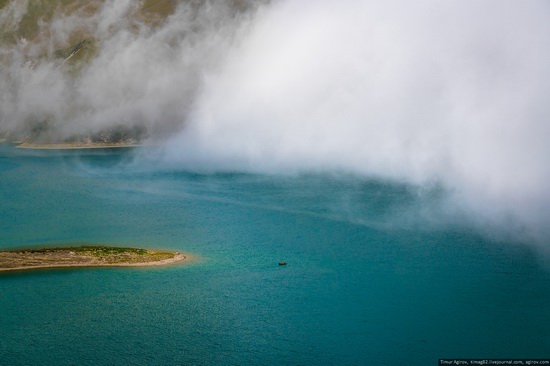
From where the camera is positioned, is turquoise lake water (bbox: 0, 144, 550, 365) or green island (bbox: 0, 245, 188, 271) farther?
green island (bbox: 0, 245, 188, 271)

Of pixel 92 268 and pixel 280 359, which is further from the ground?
pixel 92 268

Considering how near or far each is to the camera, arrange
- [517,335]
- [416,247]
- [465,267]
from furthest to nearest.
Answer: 1. [416,247]
2. [465,267]
3. [517,335]

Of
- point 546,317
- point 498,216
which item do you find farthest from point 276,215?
point 546,317

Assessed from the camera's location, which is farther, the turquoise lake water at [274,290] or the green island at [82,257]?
the green island at [82,257]

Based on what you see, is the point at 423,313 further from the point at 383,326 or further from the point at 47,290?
the point at 47,290
